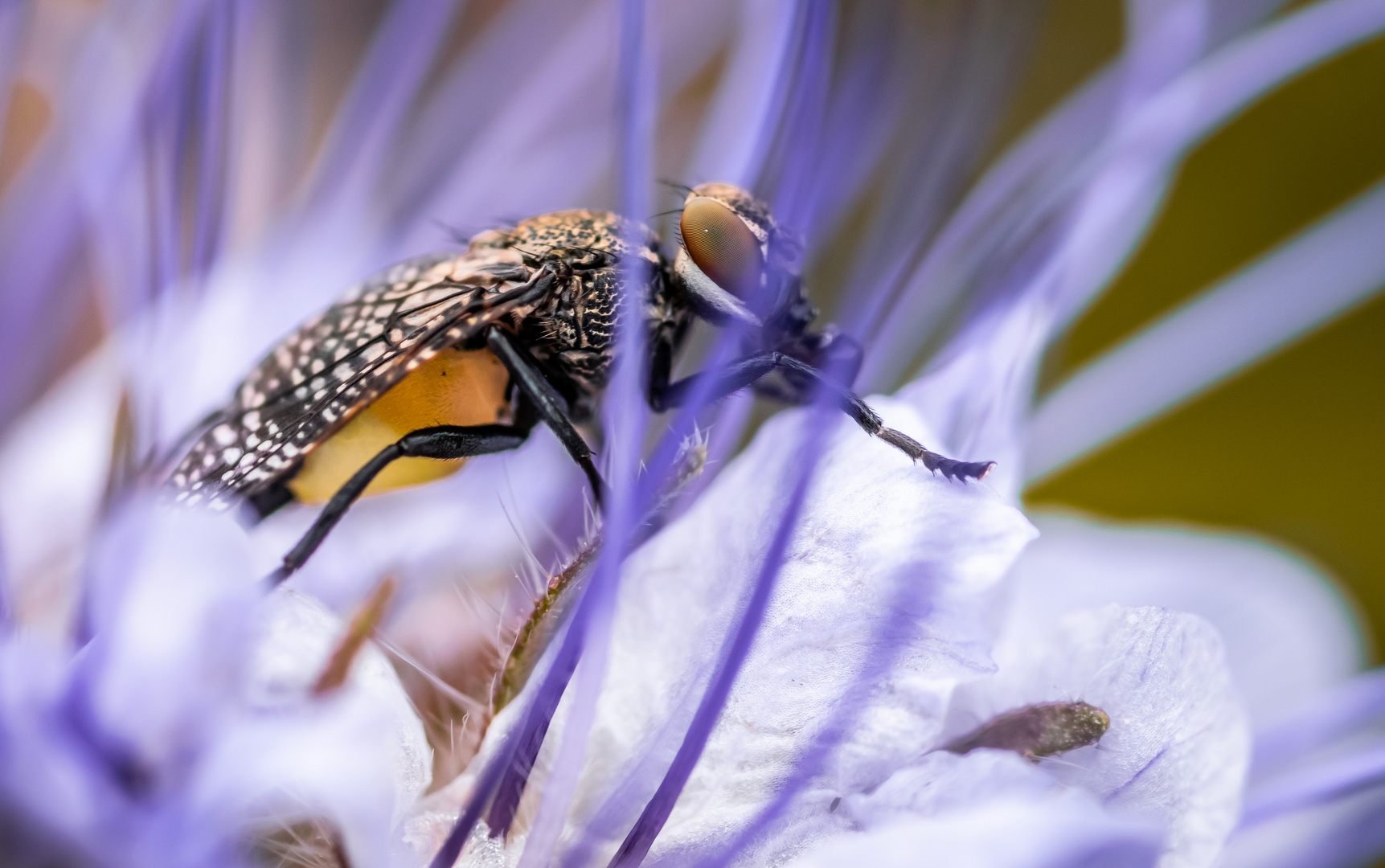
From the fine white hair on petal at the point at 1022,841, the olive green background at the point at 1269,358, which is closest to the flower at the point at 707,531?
the fine white hair on petal at the point at 1022,841

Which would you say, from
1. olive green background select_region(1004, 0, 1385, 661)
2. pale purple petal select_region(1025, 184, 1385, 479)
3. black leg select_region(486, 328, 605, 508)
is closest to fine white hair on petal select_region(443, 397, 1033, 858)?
black leg select_region(486, 328, 605, 508)

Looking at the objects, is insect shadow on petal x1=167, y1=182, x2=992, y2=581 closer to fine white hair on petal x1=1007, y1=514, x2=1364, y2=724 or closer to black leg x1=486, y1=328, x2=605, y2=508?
black leg x1=486, y1=328, x2=605, y2=508

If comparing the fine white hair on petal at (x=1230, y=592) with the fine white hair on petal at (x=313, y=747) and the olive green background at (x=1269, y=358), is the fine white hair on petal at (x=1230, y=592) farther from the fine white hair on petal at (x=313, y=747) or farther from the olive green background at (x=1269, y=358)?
the olive green background at (x=1269, y=358)

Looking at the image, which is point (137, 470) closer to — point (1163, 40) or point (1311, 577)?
point (1163, 40)

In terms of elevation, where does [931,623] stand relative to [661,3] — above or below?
below

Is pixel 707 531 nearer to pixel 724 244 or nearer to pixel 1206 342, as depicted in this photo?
pixel 724 244

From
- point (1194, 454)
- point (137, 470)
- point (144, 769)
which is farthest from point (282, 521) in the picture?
point (1194, 454)

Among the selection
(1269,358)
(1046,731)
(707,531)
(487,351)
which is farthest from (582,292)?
(1269,358)
